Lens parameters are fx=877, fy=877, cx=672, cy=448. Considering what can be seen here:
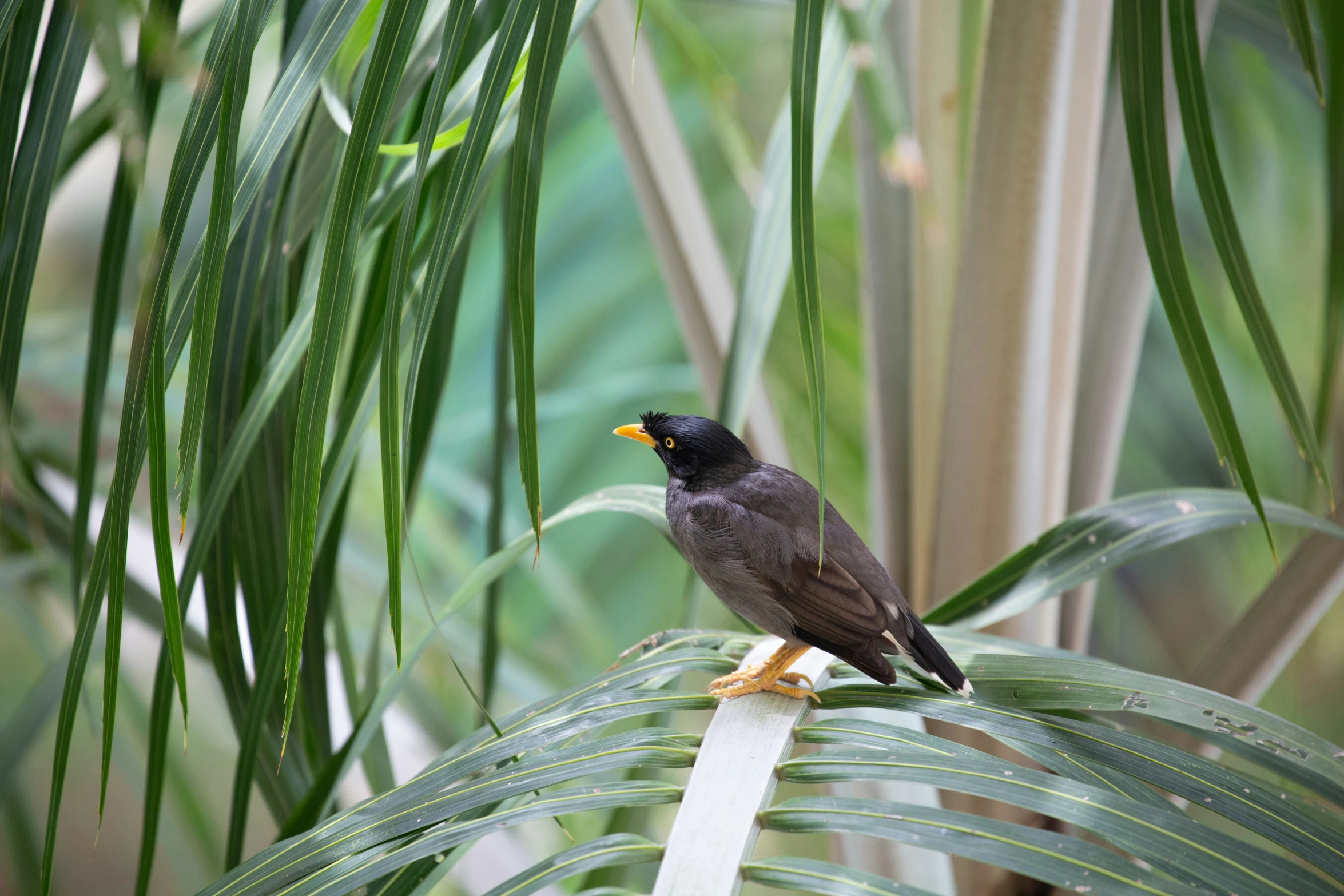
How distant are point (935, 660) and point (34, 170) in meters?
0.69

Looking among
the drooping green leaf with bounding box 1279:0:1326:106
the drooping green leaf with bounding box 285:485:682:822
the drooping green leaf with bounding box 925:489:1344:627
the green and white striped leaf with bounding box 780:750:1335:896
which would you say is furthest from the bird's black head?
the drooping green leaf with bounding box 1279:0:1326:106

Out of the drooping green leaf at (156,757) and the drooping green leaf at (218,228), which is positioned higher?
the drooping green leaf at (218,228)

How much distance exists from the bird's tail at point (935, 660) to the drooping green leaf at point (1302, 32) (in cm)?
42

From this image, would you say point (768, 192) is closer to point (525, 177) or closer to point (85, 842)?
point (525, 177)

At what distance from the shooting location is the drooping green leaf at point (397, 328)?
42 cm

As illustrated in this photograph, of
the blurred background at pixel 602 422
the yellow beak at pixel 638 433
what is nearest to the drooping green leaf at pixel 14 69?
the yellow beak at pixel 638 433

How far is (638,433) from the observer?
3.31 ft

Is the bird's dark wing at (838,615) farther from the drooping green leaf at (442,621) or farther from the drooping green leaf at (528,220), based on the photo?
the drooping green leaf at (528,220)

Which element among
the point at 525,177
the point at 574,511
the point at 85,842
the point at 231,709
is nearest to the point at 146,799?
the point at 231,709

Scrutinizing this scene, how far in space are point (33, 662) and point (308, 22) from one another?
78.2 inches

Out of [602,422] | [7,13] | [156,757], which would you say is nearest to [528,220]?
[7,13]

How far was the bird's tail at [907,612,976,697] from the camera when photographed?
0.64m

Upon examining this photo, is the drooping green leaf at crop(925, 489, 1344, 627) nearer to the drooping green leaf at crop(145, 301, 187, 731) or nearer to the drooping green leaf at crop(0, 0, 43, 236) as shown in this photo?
the drooping green leaf at crop(145, 301, 187, 731)

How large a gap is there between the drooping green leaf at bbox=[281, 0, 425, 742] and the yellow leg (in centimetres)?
33
